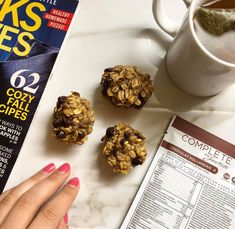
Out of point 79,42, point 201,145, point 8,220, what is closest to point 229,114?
point 201,145

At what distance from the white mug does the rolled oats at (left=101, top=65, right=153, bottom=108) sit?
5cm

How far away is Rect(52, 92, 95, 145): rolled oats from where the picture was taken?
0.63 meters

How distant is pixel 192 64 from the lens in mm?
592

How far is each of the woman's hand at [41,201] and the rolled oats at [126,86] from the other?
13 cm

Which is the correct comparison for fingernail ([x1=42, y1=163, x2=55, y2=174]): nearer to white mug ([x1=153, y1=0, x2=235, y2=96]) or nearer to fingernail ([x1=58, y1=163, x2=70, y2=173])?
fingernail ([x1=58, y1=163, x2=70, y2=173])

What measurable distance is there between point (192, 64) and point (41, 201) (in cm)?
30

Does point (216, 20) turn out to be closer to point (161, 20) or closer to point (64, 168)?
point (161, 20)

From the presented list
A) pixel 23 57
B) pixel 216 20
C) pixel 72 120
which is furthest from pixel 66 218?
pixel 216 20

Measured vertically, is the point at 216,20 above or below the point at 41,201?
above

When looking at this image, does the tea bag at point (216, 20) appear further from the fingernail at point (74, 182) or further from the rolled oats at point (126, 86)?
the fingernail at point (74, 182)

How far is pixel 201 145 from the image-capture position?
2.23ft

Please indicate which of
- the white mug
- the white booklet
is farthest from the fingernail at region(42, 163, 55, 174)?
the white mug

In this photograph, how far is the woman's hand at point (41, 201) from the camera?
0.61 m

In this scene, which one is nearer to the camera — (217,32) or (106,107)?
(217,32)
